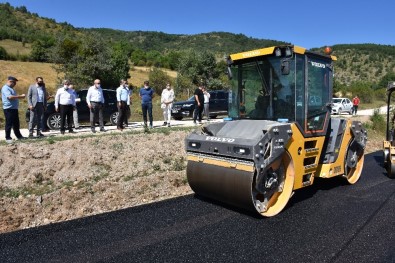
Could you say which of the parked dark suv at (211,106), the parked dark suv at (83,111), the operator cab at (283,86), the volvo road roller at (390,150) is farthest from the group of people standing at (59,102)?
the volvo road roller at (390,150)

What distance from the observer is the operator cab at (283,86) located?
536 cm

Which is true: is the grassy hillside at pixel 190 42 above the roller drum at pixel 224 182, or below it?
above

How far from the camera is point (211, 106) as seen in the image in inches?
745

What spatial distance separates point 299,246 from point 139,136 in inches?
273

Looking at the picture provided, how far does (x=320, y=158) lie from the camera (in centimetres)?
616

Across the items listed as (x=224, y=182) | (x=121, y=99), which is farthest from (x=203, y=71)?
(x=224, y=182)

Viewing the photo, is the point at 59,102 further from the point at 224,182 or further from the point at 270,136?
the point at 270,136

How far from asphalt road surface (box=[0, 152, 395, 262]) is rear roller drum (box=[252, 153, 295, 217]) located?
16cm

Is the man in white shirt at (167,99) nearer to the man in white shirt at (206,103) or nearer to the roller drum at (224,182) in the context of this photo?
the man in white shirt at (206,103)

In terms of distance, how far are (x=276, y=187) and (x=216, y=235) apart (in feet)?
4.44

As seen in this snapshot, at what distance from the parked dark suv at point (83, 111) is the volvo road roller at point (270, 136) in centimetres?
846

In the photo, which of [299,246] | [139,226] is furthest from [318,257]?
[139,226]

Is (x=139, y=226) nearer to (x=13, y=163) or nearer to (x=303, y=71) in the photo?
(x=303, y=71)

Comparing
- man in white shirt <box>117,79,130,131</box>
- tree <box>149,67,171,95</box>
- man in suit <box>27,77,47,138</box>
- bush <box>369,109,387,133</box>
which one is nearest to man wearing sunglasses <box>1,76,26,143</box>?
man in suit <box>27,77,47,138</box>
